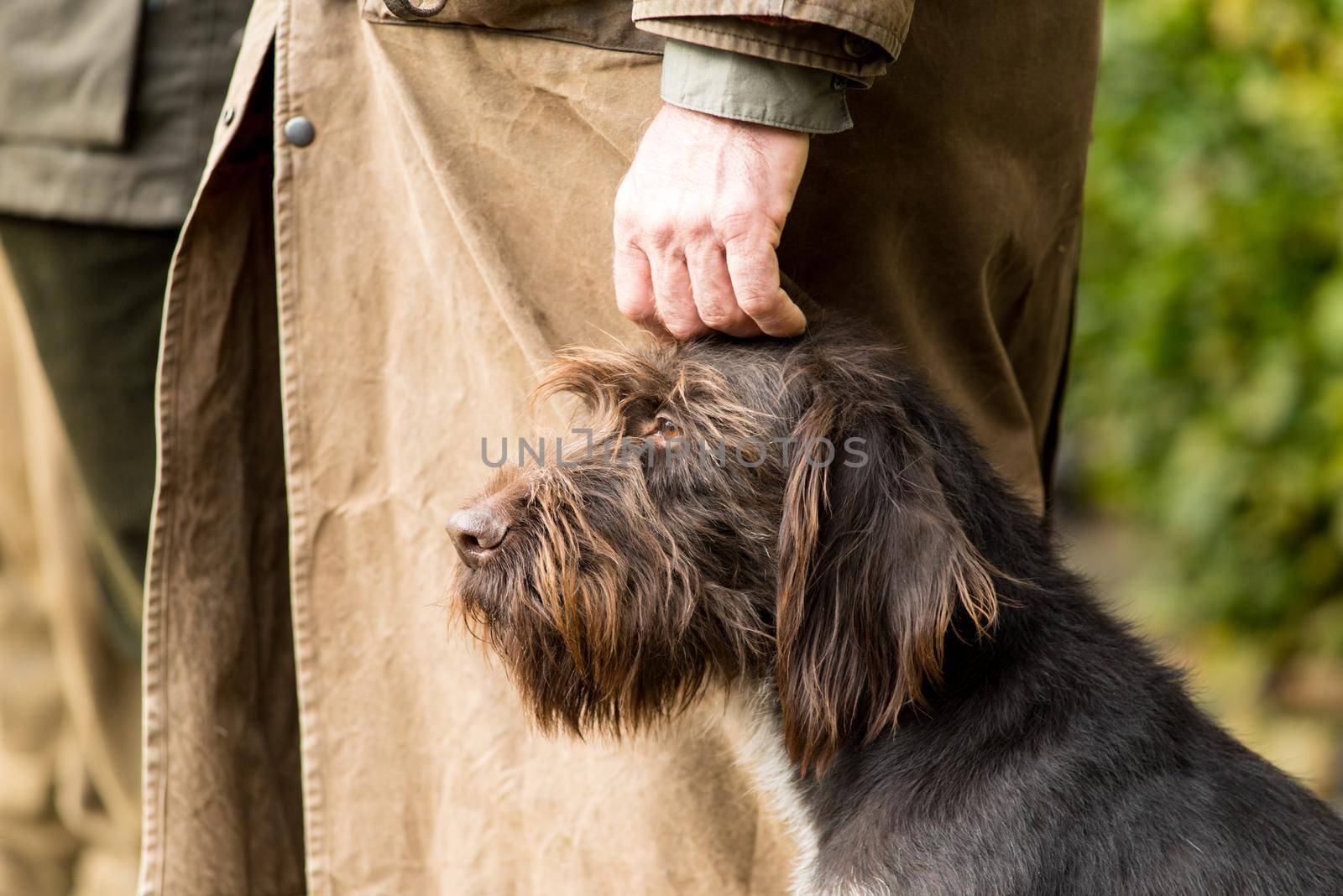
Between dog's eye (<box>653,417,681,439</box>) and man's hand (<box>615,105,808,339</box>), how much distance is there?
0.26 m

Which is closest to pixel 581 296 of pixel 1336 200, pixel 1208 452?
pixel 1336 200

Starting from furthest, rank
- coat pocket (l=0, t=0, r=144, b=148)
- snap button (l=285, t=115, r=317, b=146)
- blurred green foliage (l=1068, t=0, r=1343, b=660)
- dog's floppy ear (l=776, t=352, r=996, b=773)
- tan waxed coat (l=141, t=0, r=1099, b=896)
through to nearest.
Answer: blurred green foliage (l=1068, t=0, r=1343, b=660) → coat pocket (l=0, t=0, r=144, b=148) → snap button (l=285, t=115, r=317, b=146) → tan waxed coat (l=141, t=0, r=1099, b=896) → dog's floppy ear (l=776, t=352, r=996, b=773)

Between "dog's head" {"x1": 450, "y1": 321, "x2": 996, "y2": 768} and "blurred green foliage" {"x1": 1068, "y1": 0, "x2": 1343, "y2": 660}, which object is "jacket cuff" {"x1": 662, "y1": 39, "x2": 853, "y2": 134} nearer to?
"dog's head" {"x1": 450, "y1": 321, "x2": 996, "y2": 768}

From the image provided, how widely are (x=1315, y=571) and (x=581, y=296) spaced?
13.5 feet

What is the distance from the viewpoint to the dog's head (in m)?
2.35

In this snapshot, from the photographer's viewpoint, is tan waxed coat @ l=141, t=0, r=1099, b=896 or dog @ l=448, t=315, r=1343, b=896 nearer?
dog @ l=448, t=315, r=1343, b=896

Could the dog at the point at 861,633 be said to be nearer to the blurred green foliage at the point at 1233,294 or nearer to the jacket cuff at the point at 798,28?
the jacket cuff at the point at 798,28

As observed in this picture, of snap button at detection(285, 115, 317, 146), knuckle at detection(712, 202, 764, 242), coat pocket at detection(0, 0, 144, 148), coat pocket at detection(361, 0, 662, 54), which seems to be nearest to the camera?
knuckle at detection(712, 202, 764, 242)

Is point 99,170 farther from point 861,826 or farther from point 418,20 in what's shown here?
point 861,826

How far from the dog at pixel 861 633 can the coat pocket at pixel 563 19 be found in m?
0.55

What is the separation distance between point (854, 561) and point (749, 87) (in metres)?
0.79

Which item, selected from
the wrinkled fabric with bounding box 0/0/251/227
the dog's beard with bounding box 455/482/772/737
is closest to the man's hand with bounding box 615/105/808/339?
the dog's beard with bounding box 455/482/772/737

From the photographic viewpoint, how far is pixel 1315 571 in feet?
18.6

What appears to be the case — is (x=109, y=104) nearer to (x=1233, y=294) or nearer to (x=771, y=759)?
(x=771, y=759)
